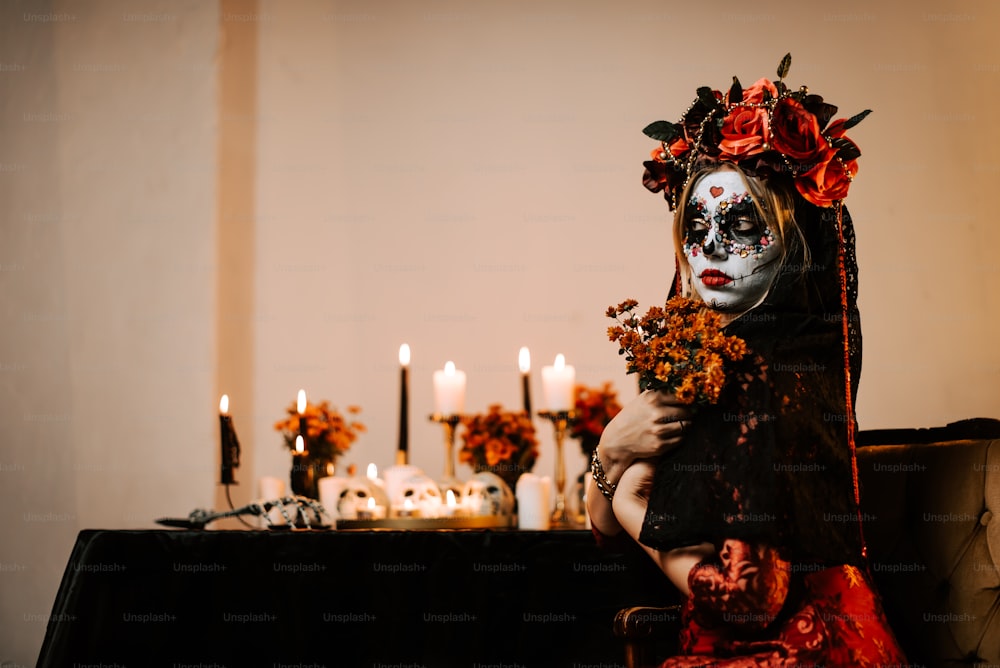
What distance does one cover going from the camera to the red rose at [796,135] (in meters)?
1.53

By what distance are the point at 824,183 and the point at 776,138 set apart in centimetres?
11

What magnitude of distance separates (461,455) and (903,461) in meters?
1.20

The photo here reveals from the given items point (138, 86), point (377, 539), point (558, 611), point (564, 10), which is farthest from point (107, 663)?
point (564, 10)

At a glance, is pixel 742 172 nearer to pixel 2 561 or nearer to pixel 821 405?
pixel 821 405

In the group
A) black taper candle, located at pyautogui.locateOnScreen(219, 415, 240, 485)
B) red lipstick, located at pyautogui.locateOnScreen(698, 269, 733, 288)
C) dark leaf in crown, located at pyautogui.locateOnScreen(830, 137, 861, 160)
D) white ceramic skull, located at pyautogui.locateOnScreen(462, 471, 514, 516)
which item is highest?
dark leaf in crown, located at pyautogui.locateOnScreen(830, 137, 861, 160)

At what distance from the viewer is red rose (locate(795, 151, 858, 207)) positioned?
1520 millimetres

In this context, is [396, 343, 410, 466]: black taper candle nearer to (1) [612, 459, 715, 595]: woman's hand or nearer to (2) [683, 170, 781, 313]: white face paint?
(1) [612, 459, 715, 595]: woman's hand

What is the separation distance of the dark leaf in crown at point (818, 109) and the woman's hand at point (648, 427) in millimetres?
547

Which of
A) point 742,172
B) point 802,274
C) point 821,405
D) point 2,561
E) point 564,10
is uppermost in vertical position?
point 564,10

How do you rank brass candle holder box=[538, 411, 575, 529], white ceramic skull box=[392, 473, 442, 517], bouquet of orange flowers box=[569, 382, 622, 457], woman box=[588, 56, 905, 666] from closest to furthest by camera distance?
woman box=[588, 56, 905, 666]
white ceramic skull box=[392, 473, 442, 517]
brass candle holder box=[538, 411, 575, 529]
bouquet of orange flowers box=[569, 382, 622, 457]

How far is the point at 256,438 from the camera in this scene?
371 cm

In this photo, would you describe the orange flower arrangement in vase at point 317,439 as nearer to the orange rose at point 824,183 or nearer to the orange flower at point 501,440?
the orange flower at point 501,440

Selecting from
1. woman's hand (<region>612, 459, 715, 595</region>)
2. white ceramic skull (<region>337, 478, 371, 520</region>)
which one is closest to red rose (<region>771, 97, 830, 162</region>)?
woman's hand (<region>612, 459, 715, 595</region>)

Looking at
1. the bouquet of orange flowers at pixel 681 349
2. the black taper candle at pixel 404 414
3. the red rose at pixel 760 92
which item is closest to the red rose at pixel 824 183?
the red rose at pixel 760 92
